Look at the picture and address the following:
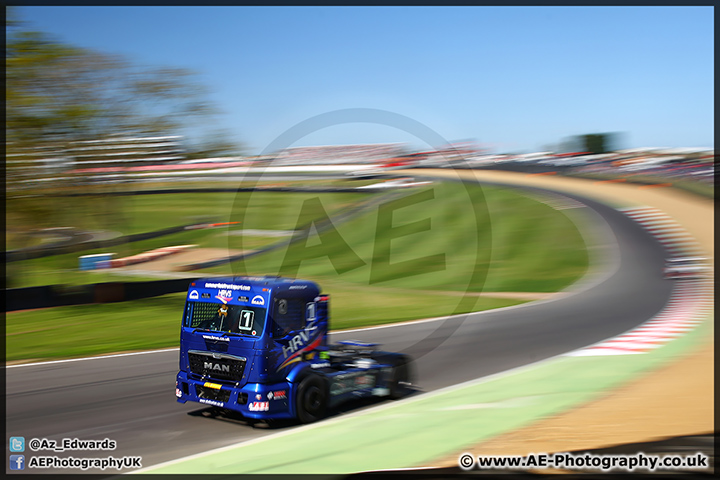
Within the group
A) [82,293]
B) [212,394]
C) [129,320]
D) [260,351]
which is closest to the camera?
[260,351]

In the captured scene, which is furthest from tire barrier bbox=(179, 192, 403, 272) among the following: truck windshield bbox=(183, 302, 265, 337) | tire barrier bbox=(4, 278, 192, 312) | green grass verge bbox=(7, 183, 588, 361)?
truck windshield bbox=(183, 302, 265, 337)

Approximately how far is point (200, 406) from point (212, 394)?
1195 millimetres

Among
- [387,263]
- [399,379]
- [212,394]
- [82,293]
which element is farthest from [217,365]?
[387,263]

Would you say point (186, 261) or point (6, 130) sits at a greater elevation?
point (6, 130)

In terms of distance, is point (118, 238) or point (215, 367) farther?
point (118, 238)

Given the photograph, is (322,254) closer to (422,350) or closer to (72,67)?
(72,67)

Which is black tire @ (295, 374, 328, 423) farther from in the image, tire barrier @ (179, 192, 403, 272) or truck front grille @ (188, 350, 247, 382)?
tire barrier @ (179, 192, 403, 272)

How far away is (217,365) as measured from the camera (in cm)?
821

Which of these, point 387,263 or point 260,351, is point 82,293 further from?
point 260,351

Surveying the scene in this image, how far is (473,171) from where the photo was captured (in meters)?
55.1

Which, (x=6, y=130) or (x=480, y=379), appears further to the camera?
(x=6, y=130)

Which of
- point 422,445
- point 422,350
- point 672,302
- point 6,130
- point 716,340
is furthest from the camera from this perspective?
point 6,130

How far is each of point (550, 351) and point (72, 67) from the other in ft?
56.2

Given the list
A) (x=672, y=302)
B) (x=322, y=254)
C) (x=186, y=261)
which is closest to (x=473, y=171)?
(x=322, y=254)
